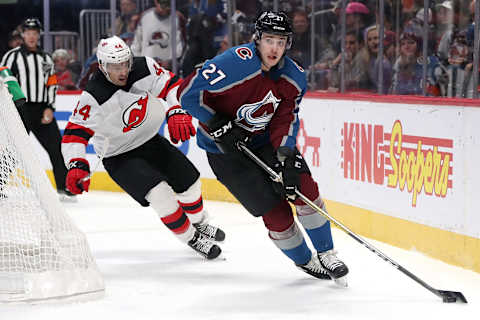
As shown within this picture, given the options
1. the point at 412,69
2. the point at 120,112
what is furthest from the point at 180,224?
the point at 412,69

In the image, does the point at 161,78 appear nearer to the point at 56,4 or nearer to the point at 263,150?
the point at 263,150

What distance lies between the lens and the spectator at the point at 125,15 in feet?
24.0

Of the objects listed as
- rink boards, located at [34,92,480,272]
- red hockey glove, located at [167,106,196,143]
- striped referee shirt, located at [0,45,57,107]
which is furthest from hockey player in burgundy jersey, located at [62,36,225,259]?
striped referee shirt, located at [0,45,57,107]

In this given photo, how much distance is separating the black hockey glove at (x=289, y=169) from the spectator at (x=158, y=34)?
3758mm

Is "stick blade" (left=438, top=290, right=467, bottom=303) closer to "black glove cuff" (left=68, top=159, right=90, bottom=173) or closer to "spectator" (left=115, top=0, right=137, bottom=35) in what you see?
"black glove cuff" (left=68, top=159, right=90, bottom=173)

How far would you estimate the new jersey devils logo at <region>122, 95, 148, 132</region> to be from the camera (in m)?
4.21

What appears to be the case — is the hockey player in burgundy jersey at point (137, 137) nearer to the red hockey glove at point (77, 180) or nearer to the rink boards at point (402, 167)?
the red hockey glove at point (77, 180)

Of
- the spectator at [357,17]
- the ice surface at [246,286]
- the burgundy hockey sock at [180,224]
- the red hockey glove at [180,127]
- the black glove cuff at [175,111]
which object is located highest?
the spectator at [357,17]

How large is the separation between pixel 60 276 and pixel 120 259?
3.55ft

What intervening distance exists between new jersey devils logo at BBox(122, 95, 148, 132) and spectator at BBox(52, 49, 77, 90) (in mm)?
3747

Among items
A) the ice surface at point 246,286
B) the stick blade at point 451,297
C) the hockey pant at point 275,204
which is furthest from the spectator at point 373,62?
the stick blade at point 451,297

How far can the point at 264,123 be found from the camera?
3.60m

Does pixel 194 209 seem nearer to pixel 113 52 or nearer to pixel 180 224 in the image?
pixel 180 224

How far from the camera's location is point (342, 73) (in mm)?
5527
